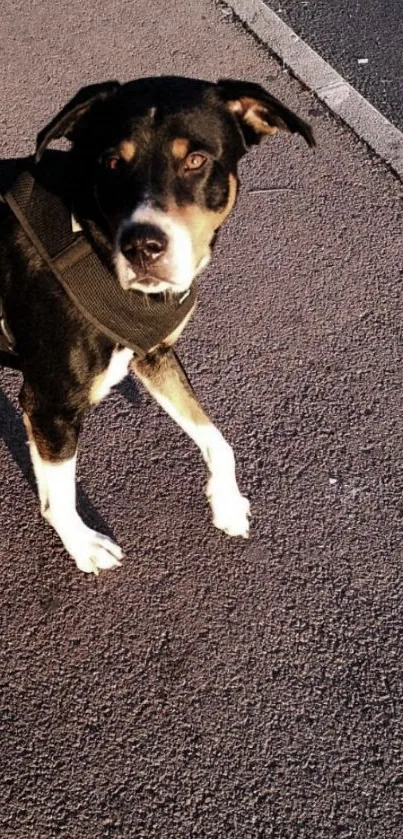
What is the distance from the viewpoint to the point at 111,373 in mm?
2730

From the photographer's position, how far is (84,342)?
2.60 m

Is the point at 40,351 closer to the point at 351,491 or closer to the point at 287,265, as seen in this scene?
the point at 351,491

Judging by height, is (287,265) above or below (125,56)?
below

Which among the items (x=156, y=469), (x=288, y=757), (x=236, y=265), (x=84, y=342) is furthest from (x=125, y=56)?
(x=288, y=757)

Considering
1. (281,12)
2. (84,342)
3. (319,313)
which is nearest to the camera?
(84,342)

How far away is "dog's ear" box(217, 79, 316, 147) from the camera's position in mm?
2549

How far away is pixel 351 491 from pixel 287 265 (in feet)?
4.63

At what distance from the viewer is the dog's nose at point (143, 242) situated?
2285 millimetres

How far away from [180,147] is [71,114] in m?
0.34

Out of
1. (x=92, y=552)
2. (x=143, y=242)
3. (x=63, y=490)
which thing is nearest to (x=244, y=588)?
(x=92, y=552)

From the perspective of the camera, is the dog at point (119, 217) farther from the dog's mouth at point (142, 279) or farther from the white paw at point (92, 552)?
the white paw at point (92, 552)

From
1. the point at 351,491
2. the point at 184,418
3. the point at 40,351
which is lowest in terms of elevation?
the point at 351,491

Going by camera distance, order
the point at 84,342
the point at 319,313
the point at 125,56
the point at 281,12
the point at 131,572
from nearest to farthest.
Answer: the point at 84,342 → the point at 131,572 → the point at 319,313 → the point at 125,56 → the point at 281,12

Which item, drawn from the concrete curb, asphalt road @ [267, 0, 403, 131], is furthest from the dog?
asphalt road @ [267, 0, 403, 131]
